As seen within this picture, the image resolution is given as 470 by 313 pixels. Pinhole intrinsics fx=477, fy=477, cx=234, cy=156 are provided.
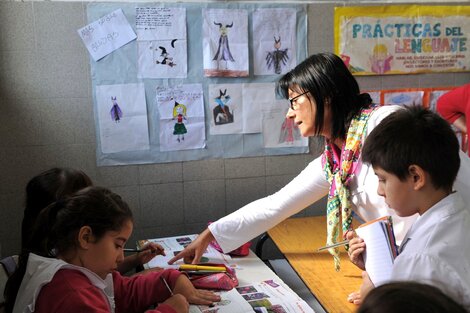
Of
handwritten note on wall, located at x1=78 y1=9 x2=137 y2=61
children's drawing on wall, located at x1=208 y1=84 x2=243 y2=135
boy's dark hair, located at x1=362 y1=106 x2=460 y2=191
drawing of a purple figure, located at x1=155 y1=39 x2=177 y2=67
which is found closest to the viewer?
boy's dark hair, located at x1=362 y1=106 x2=460 y2=191

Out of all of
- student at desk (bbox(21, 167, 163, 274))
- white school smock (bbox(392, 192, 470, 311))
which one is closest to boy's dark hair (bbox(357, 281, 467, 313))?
white school smock (bbox(392, 192, 470, 311))

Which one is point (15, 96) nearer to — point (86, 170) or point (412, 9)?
point (86, 170)

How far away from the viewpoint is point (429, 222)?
113 cm

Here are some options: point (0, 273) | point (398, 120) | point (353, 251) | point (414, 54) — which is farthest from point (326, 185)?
point (414, 54)

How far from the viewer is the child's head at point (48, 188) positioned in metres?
1.74

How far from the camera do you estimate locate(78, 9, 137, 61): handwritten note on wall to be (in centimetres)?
255

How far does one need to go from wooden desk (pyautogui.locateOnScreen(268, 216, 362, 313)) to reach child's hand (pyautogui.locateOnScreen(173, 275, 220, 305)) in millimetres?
360

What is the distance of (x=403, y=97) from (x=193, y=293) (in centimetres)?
206

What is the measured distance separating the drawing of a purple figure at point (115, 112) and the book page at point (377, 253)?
1672 millimetres

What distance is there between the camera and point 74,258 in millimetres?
1333

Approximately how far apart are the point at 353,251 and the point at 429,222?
0.36 metres

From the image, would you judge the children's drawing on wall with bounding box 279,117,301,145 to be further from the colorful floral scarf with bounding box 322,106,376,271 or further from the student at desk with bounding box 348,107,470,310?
the student at desk with bounding box 348,107,470,310

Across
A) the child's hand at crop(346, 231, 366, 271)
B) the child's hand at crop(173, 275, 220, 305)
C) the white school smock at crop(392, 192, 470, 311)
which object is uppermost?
the white school smock at crop(392, 192, 470, 311)

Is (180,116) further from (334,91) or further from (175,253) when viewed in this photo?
(334,91)
